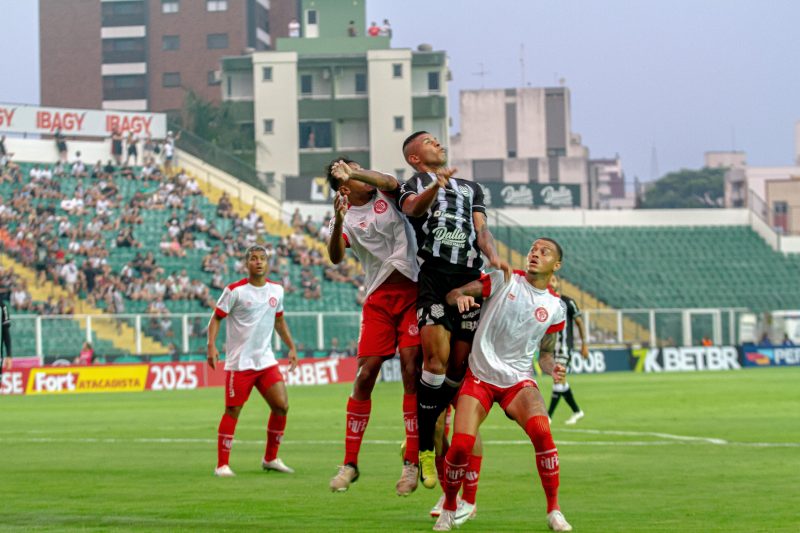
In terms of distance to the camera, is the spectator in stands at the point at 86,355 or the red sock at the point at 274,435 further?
the spectator in stands at the point at 86,355

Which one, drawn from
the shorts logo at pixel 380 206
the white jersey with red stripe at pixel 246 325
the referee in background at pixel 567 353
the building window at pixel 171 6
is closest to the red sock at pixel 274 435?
the white jersey with red stripe at pixel 246 325

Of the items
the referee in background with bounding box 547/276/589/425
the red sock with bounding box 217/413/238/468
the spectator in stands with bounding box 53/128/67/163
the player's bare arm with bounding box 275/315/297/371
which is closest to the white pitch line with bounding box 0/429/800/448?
the referee in background with bounding box 547/276/589/425

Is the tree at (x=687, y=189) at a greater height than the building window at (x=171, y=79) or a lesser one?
lesser

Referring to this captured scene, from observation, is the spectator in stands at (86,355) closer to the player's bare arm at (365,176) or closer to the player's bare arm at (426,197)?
the player's bare arm at (365,176)

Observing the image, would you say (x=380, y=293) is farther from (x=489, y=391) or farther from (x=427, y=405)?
(x=489, y=391)

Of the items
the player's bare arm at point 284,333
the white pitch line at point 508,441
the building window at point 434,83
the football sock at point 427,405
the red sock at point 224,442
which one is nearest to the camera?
the football sock at point 427,405

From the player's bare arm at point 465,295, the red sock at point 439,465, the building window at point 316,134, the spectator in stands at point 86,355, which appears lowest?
the spectator in stands at point 86,355

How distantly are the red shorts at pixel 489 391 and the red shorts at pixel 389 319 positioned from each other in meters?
1.33

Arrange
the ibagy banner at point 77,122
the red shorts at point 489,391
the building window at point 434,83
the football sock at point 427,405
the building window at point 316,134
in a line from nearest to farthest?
1. the red shorts at point 489,391
2. the football sock at point 427,405
3. the ibagy banner at point 77,122
4. the building window at point 316,134
5. the building window at point 434,83

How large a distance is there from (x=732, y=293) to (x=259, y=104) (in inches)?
1594

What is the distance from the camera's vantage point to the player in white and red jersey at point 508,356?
422 inches

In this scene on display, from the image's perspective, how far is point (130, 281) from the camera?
167 ft

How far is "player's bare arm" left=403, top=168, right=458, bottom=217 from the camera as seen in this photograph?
10703 mm

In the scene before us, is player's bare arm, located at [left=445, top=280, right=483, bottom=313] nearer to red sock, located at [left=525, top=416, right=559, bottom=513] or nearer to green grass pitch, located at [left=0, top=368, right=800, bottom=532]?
red sock, located at [left=525, top=416, right=559, bottom=513]
